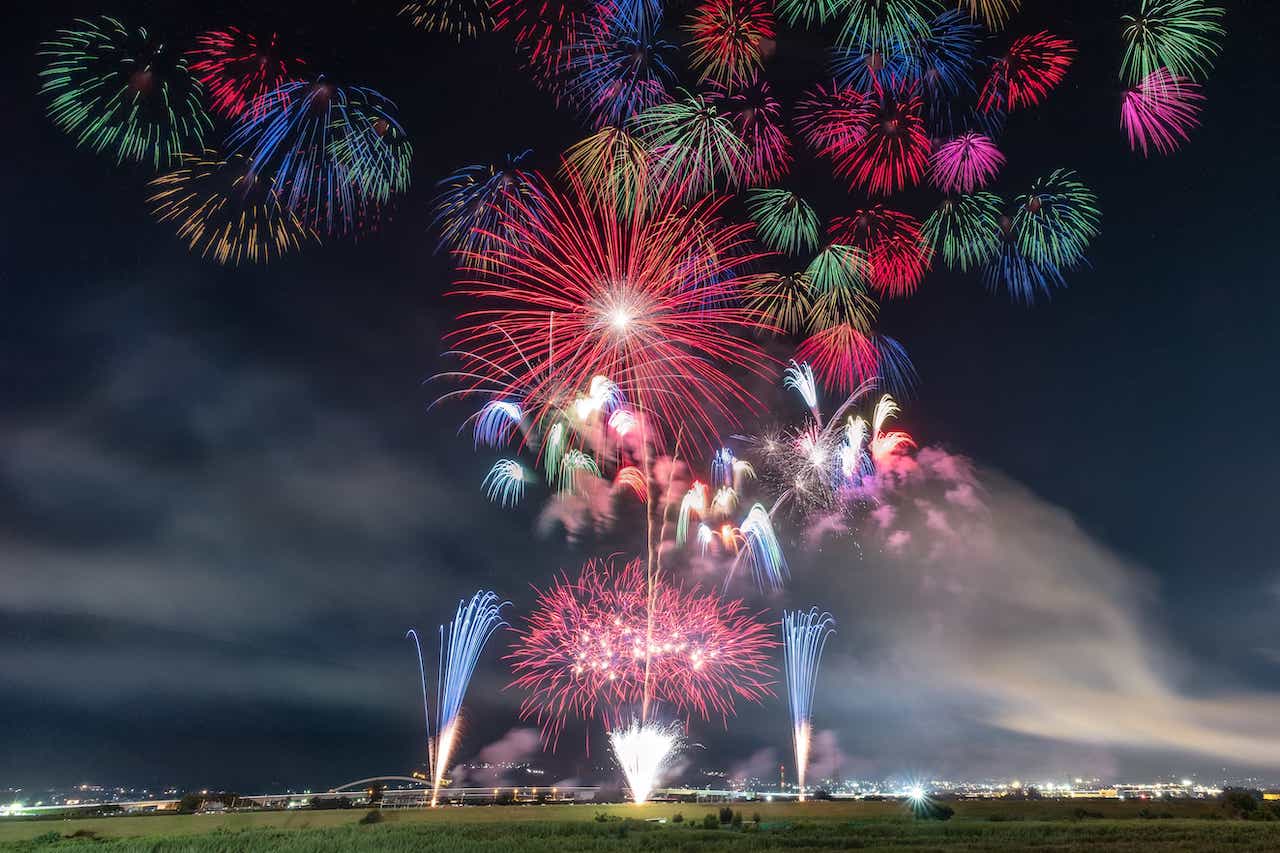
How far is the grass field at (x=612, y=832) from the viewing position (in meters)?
23.1

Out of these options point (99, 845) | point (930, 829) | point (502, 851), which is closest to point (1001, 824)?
point (930, 829)

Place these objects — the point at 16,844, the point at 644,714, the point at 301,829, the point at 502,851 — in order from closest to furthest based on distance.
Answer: the point at 502,851 → the point at 16,844 → the point at 301,829 → the point at 644,714

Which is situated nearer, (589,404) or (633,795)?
→ (589,404)

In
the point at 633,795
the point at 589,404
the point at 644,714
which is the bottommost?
the point at 633,795

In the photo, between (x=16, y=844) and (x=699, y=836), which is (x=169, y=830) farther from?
(x=699, y=836)

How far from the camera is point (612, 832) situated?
27.4m

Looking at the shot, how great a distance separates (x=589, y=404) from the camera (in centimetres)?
2994

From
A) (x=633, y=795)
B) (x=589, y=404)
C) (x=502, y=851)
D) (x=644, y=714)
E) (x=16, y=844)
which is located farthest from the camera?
(x=633, y=795)

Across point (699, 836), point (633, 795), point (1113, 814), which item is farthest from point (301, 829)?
point (1113, 814)

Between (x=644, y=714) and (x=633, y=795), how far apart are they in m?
11.0

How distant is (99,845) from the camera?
23.5m

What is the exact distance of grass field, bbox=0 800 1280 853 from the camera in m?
23.1

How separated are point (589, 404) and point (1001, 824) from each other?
2344cm

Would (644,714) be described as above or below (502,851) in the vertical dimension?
above
